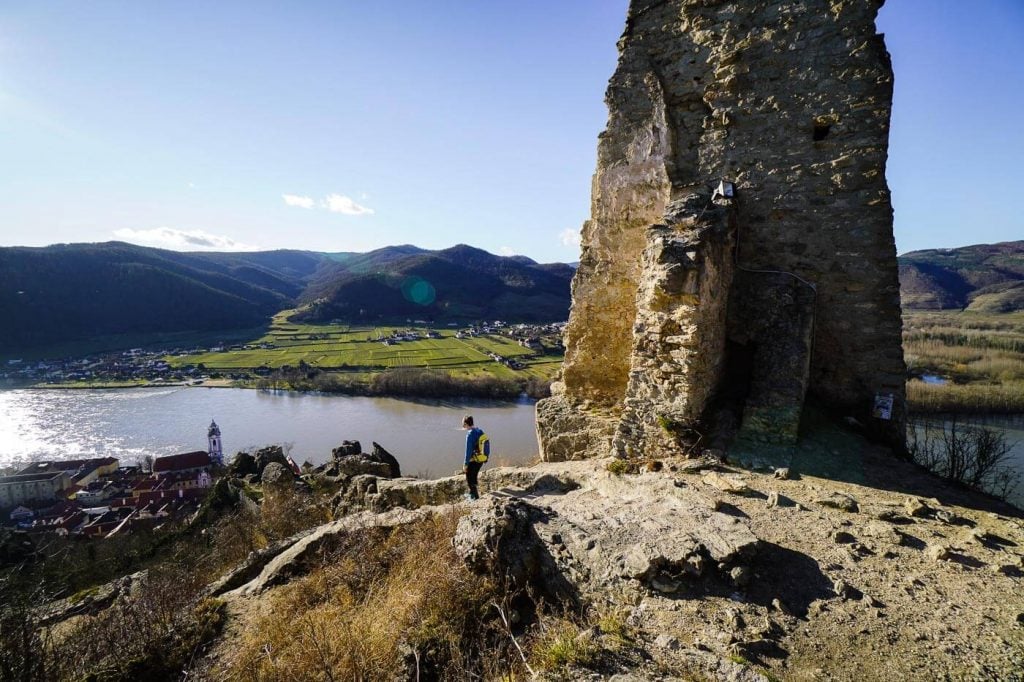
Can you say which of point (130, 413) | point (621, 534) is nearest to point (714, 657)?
point (621, 534)

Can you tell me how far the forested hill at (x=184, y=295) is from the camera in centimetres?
7381

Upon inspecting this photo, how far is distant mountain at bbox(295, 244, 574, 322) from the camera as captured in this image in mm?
98188

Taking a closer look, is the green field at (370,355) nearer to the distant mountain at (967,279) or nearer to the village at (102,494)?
the village at (102,494)

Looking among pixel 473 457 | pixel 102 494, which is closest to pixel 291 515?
pixel 473 457

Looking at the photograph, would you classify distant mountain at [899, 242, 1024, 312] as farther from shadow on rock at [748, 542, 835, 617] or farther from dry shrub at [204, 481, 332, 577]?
dry shrub at [204, 481, 332, 577]

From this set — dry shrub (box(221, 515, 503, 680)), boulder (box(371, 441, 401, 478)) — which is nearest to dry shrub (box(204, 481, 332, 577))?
boulder (box(371, 441, 401, 478))

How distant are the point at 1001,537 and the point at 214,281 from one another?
445ft

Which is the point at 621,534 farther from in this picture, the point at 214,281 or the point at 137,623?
the point at 214,281

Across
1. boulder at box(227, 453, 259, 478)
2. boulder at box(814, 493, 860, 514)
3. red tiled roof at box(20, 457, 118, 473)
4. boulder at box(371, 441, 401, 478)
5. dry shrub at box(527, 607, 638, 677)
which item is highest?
boulder at box(814, 493, 860, 514)

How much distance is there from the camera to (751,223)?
6.34m

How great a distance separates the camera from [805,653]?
2578 mm

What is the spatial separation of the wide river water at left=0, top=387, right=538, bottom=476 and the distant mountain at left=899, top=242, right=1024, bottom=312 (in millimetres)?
74319

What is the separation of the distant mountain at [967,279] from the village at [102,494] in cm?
9015

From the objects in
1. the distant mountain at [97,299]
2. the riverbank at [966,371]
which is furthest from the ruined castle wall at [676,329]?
the distant mountain at [97,299]
